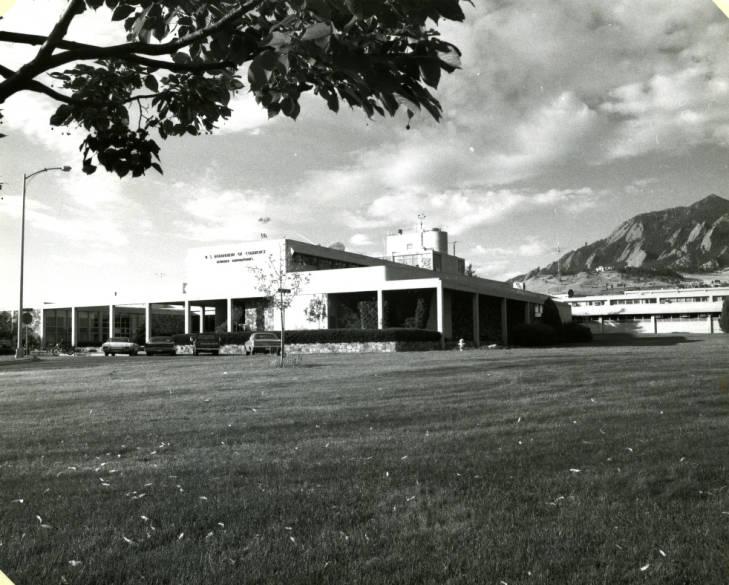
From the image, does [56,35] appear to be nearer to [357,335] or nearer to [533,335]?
[357,335]

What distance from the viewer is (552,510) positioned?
161 inches

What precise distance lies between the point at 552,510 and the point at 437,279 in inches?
1161

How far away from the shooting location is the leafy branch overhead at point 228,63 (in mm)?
2045

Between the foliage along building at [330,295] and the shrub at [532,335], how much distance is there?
96.3 inches

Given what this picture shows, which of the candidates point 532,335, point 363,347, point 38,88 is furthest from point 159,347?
point 38,88

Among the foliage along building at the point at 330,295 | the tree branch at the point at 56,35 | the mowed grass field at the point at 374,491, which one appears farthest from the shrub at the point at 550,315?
the tree branch at the point at 56,35

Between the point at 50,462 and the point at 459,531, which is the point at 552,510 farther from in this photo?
the point at 50,462

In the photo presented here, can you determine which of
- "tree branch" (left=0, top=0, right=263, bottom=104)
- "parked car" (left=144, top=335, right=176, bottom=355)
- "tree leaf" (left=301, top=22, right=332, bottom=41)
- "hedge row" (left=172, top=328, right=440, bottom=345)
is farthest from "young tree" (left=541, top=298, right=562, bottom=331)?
"tree leaf" (left=301, top=22, right=332, bottom=41)

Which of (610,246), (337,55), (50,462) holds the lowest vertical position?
(50,462)

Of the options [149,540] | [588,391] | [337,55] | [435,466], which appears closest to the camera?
[337,55]

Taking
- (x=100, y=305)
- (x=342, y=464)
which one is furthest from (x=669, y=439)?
(x=100, y=305)

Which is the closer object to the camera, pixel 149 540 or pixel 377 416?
pixel 149 540

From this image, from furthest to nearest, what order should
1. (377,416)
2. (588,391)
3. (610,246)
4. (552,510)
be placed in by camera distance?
1. (588,391)
2. (377,416)
3. (610,246)
4. (552,510)

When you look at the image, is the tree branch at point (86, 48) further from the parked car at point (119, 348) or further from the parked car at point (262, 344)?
the parked car at point (119, 348)
